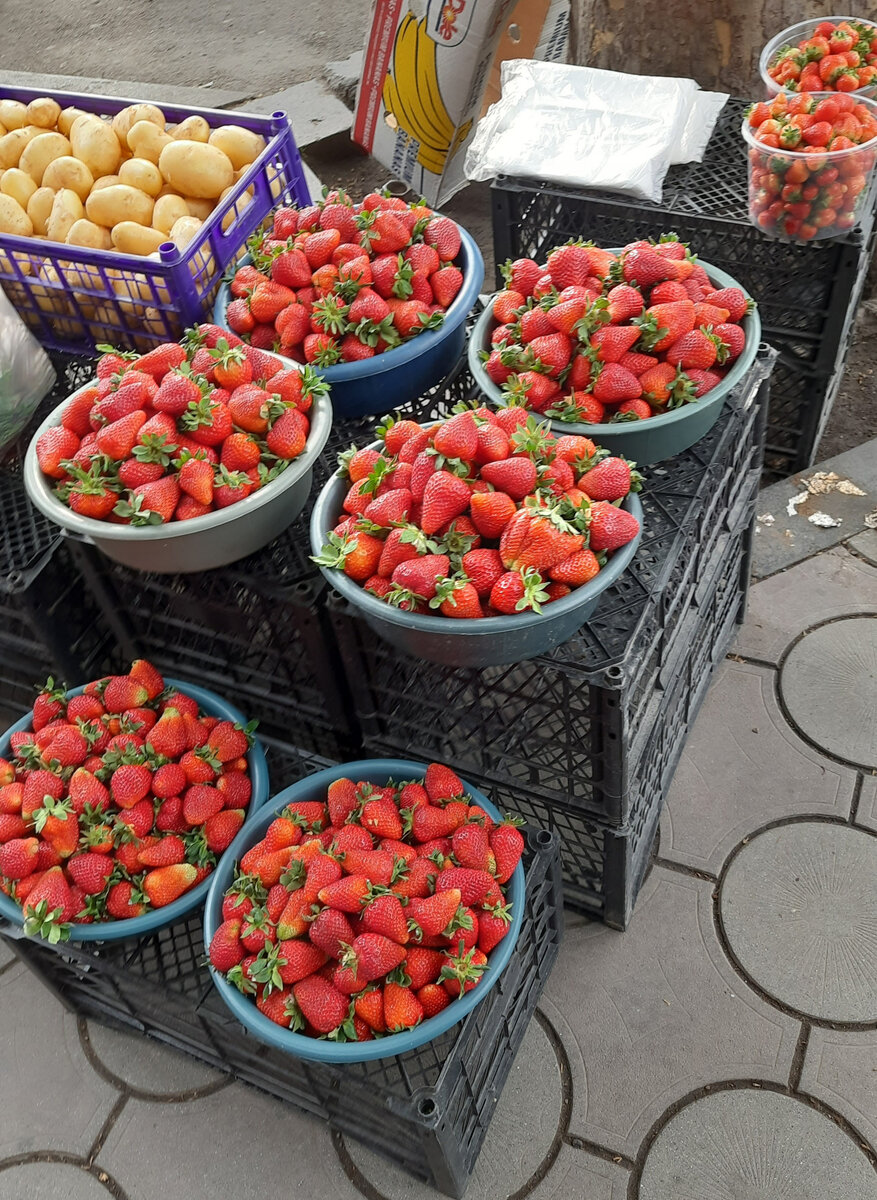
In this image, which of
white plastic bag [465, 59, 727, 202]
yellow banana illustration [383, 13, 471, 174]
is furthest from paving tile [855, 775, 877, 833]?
yellow banana illustration [383, 13, 471, 174]

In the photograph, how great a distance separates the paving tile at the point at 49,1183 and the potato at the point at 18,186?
2.03 metres

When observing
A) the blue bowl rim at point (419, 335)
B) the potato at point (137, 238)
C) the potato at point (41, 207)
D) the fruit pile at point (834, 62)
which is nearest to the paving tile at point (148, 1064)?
the blue bowl rim at point (419, 335)

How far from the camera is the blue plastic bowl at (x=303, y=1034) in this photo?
1371mm

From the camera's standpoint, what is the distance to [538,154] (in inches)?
99.0

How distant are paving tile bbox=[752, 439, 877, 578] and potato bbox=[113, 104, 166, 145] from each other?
5.99 feet

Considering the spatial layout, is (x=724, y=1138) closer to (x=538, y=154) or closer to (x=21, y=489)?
(x=21, y=489)

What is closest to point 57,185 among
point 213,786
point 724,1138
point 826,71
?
point 213,786

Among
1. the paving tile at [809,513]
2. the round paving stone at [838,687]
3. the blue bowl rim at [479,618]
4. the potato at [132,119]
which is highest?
the potato at [132,119]

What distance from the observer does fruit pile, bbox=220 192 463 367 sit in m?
1.78

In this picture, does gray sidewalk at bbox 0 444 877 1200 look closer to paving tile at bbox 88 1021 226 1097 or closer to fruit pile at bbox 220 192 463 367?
paving tile at bbox 88 1021 226 1097

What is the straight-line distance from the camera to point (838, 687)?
228 cm

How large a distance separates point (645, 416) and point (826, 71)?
1.29 m

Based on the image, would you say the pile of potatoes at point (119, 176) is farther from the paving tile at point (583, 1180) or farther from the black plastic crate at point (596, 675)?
the paving tile at point (583, 1180)

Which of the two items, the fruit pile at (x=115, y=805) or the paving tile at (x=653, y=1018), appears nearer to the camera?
the fruit pile at (x=115, y=805)
